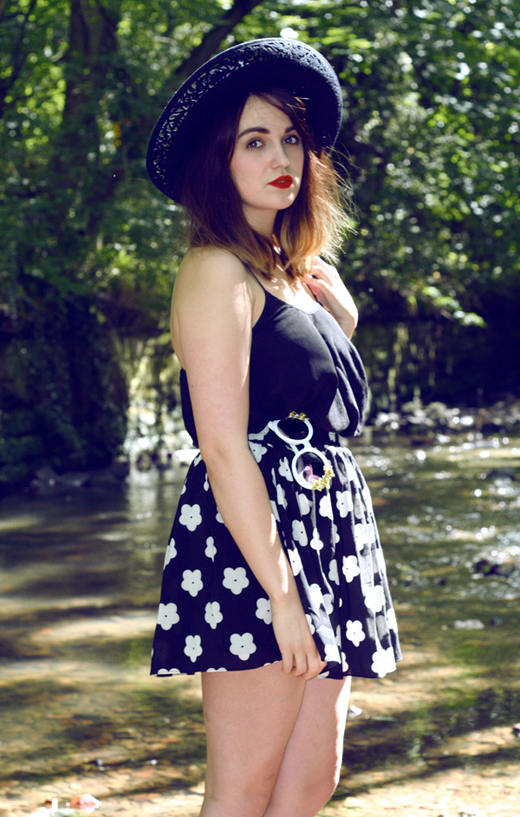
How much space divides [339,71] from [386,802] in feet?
39.1

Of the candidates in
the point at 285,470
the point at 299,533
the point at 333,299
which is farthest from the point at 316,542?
the point at 333,299

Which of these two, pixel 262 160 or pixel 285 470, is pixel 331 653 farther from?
pixel 262 160

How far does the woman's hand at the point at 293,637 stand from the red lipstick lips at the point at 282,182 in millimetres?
895

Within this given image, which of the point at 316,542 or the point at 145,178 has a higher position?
the point at 145,178

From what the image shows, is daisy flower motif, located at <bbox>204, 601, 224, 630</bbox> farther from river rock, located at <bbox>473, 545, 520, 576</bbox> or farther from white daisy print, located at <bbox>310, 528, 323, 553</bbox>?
river rock, located at <bbox>473, 545, 520, 576</bbox>

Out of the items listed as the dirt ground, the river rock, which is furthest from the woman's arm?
the river rock

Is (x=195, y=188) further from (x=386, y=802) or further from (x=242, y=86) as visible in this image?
(x=386, y=802)

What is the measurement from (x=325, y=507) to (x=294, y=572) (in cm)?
16

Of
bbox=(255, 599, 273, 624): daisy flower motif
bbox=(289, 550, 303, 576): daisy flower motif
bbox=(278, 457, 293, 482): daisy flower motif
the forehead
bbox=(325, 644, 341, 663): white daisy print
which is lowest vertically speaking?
bbox=(325, 644, 341, 663): white daisy print

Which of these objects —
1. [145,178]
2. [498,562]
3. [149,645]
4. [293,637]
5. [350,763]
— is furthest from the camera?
[145,178]

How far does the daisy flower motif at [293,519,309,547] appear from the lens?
1873 mm

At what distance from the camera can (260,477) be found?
1794mm

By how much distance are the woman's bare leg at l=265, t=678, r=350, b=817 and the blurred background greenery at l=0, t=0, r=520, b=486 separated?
6.45 meters

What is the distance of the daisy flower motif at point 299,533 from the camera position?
1.87 meters
